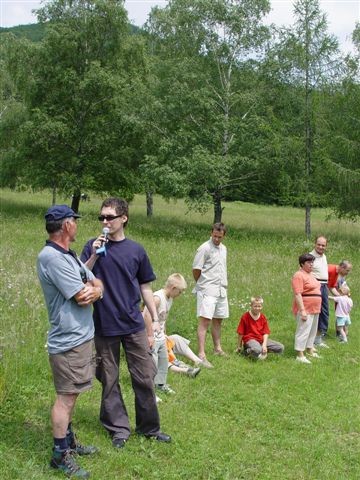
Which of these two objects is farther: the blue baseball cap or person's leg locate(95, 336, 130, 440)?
person's leg locate(95, 336, 130, 440)

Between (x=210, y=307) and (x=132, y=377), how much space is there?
119 inches

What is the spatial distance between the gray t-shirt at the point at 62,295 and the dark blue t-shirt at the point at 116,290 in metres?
0.46

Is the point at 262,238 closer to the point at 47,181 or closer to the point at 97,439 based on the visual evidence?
the point at 47,181

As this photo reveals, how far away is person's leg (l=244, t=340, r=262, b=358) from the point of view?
7924 millimetres

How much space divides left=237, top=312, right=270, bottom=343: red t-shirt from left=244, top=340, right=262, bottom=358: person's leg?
10 centimetres

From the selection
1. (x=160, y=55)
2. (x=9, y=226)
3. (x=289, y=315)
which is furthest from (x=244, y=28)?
(x=289, y=315)

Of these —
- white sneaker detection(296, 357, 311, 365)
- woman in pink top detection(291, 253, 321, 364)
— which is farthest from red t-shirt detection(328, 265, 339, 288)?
white sneaker detection(296, 357, 311, 365)

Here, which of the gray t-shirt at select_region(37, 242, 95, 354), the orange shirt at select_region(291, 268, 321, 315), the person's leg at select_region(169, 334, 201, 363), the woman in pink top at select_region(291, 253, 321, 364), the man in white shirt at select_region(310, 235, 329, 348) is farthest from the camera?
the man in white shirt at select_region(310, 235, 329, 348)

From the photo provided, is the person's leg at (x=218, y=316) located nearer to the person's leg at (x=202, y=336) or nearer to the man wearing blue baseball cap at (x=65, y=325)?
the person's leg at (x=202, y=336)

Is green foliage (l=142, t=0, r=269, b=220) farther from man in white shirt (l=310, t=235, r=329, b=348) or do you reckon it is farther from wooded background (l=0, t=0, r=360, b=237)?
man in white shirt (l=310, t=235, r=329, b=348)

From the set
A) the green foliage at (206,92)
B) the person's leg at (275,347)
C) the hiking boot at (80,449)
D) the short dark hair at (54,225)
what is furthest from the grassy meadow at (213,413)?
the green foliage at (206,92)

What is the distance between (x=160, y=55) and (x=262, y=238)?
1197 centimetres

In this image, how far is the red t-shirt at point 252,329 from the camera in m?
8.14

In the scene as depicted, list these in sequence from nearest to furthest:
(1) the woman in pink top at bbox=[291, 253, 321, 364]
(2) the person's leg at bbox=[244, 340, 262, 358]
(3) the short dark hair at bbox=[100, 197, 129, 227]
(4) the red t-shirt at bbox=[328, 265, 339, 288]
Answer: (3) the short dark hair at bbox=[100, 197, 129, 227]
(2) the person's leg at bbox=[244, 340, 262, 358]
(1) the woman in pink top at bbox=[291, 253, 321, 364]
(4) the red t-shirt at bbox=[328, 265, 339, 288]
